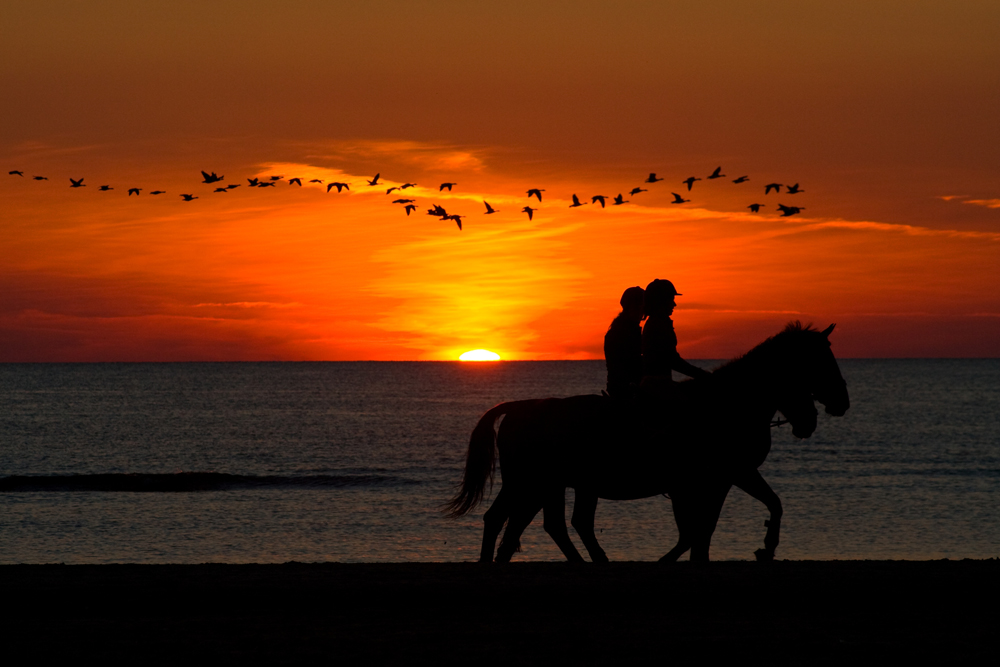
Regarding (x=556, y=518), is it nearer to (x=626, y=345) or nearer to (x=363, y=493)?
(x=626, y=345)

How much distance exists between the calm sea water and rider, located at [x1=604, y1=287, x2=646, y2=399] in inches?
420

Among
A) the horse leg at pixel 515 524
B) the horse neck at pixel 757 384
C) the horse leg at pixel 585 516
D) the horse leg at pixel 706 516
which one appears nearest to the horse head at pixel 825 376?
the horse neck at pixel 757 384

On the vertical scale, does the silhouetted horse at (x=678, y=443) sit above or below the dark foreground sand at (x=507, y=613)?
above

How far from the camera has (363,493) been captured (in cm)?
3847

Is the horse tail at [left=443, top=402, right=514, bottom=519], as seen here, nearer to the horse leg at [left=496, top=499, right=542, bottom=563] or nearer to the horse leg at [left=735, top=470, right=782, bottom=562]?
the horse leg at [left=496, top=499, right=542, bottom=563]

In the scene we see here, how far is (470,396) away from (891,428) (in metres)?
72.2

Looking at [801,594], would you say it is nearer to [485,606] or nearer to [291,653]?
[485,606]

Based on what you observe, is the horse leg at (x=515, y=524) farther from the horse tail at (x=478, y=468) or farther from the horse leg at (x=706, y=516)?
the horse leg at (x=706, y=516)

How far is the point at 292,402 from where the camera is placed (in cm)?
12212

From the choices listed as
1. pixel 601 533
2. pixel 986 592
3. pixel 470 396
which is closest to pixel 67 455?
pixel 601 533

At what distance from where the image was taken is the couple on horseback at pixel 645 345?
1005 cm

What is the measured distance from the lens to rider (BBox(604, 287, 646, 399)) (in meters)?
10.2

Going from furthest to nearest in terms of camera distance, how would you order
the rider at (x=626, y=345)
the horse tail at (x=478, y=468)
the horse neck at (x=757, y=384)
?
the horse tail at (x=478, y=468) < the horse neck at (x=757, y=384) < the rider at (x=626, y=345)

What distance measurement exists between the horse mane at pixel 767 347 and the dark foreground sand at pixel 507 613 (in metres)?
2.35
